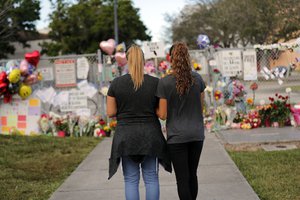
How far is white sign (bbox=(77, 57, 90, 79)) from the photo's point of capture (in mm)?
11805

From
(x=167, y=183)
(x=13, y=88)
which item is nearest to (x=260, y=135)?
(x=167, y=183)

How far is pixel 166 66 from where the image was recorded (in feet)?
39.7

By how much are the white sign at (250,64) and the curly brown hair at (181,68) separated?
22.7 ft

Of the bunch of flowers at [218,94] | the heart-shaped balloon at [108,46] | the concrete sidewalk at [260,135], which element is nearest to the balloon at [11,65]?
the heart-shaped balloon at [108,46]

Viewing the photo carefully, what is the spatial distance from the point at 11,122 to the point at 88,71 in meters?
2.19

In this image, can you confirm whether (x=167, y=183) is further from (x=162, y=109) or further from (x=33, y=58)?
(x=33, y=58)

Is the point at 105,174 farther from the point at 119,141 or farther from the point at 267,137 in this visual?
the point at 267,137

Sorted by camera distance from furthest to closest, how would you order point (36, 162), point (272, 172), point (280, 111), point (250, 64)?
point (250, 64) < point (280, 111) < point (36, 162) < point (272, 172)

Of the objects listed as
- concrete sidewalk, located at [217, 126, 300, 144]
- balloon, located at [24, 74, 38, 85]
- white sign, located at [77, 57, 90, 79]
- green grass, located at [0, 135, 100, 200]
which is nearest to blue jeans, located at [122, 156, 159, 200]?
green grass, located at [0, 135, 100, 200]

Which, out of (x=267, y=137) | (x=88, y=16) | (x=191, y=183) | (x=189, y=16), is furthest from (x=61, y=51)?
(x=191, y=183)

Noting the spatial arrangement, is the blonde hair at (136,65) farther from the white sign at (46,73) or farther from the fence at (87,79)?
the white sign at (46,73)

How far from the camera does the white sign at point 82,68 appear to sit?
11.8m

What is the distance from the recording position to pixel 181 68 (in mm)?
4566

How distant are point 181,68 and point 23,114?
802 cm
